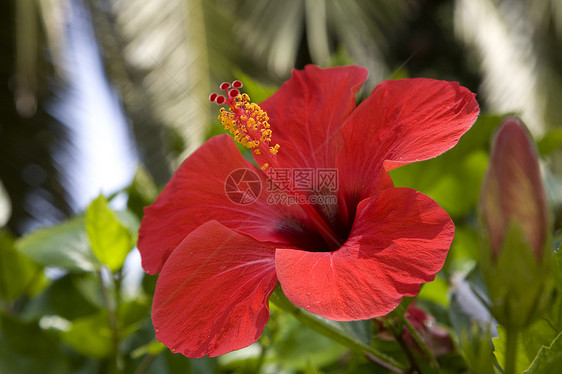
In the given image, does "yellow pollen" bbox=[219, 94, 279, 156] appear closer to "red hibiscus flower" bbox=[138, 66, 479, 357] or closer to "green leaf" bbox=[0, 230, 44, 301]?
"red hibiscus flower" bbox=[138, 66, 479, 357]

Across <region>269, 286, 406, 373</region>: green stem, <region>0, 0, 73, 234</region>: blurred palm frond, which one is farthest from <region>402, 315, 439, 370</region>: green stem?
<region>0, 0, 73, 234</region>: blurred palm frond

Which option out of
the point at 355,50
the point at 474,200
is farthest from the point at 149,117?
the point at 474,200

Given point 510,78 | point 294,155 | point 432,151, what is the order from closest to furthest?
point 432,151, point 294,155, point 510,78

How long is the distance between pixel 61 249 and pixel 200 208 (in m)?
0.38

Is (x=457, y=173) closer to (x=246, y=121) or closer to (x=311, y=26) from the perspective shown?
(x=246, y=121)

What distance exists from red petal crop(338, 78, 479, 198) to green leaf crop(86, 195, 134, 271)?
36 centimetres

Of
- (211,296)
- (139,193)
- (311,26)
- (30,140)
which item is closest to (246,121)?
(211,296)

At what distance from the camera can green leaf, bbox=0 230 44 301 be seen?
93cm

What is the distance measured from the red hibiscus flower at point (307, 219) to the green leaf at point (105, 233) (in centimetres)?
14

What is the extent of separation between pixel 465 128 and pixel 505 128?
0.54 feet

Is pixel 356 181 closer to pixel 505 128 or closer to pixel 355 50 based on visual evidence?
pixel 505 128

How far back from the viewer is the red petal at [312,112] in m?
0.63

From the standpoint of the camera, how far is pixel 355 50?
543cm

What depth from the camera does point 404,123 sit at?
1.83ft
